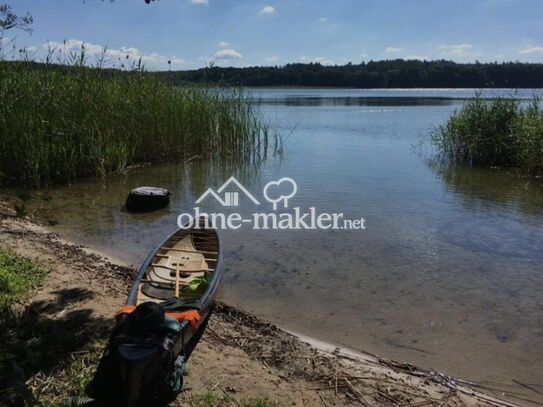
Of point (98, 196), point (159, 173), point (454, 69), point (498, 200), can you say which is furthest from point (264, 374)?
point (454, 69)

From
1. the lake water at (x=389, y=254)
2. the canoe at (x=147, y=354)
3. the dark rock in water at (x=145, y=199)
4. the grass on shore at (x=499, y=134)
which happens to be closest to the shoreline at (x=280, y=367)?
the canoe at (x=147, y=354)

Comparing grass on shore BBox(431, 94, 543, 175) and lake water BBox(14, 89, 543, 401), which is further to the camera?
grass on shore BBox(431, 94, 543, 175)

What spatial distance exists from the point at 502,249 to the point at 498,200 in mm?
3397

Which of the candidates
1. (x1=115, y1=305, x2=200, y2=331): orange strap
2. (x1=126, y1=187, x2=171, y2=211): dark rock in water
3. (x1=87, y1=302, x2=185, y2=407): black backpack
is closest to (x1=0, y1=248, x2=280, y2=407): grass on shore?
(x1=87, y1=302, x2=185, y2=407): black backpack

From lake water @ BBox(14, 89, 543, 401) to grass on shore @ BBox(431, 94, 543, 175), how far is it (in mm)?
678

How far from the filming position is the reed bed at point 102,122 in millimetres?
9055

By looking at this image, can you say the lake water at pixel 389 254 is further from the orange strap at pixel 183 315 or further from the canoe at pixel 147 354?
the canoe at pixel 147 354

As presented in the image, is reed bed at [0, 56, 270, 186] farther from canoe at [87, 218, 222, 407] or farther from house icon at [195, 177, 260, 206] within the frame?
canoe at [87, 218, 222, 407]

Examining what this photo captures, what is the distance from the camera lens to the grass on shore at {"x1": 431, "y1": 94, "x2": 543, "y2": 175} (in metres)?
11.7

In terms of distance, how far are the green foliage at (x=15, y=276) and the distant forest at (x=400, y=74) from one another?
38.2 metres

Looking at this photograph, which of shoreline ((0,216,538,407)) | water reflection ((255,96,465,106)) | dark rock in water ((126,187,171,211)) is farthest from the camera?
water reflection ((255,96,465,106))

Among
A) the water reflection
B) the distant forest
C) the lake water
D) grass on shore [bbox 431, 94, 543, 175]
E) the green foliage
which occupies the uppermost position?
the distant forest

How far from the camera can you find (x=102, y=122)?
1050 cm

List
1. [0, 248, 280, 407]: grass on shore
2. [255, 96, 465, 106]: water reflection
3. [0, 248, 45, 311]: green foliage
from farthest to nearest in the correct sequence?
[255, 96, 465, 106]: water reflection → [0, 248, 45, 311]: green foliage → [0, 248, 280, 407]: grass on shore
